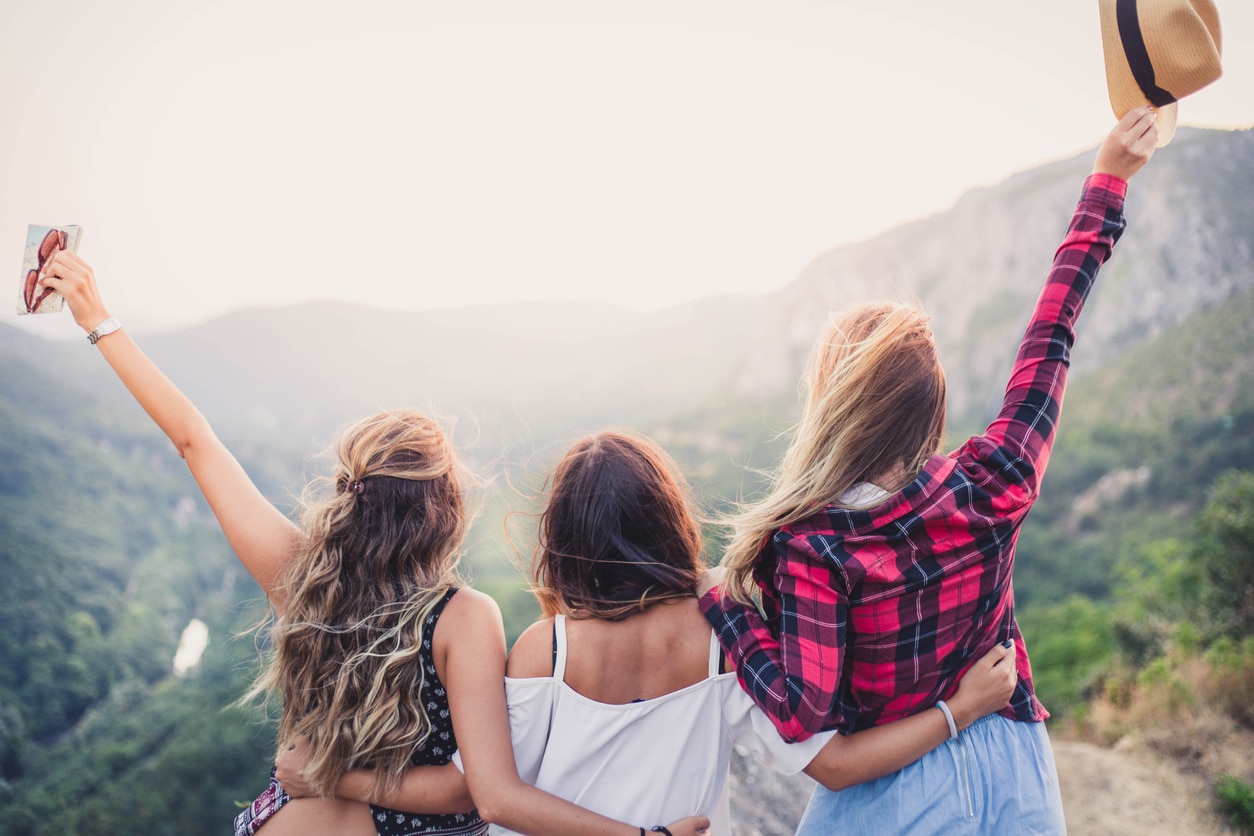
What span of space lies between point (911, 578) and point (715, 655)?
576 mm

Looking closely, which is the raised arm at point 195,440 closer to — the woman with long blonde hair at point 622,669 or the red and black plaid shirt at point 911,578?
the woman with long blonde hair at point 622,669

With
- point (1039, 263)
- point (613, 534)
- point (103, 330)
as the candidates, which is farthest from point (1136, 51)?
point (1039, 263)

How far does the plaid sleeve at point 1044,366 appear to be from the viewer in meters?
1.53

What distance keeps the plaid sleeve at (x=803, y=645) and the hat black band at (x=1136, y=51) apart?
1.49 meters

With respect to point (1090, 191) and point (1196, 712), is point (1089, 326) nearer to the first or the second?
point (1196, 712)

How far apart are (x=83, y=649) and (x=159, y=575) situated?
10940 millimetres

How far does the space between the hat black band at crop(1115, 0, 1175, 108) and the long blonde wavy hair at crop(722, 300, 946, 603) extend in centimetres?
85

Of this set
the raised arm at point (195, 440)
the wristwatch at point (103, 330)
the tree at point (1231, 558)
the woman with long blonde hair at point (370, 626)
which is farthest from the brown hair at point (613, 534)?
the tree at point (1231, 558)

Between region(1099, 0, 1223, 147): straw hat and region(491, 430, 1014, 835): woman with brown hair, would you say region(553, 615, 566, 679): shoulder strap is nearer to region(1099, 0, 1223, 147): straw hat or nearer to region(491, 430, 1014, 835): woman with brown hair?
region(491, 430, 1014, 835): woman with brown hair

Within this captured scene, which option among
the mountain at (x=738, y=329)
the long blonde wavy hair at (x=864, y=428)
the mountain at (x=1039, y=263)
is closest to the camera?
the long blonde wavy hair at (x=864, y=428)

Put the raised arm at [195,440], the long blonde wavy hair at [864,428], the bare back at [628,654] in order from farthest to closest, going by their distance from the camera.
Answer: the raised arm at [195,440] → the bare back at [628,654] → the long blonde wavy hair at [864,428]

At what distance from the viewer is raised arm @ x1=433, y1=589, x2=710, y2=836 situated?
166 centimetres

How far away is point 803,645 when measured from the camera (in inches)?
57.7

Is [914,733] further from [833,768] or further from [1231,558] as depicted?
[1231,558]
